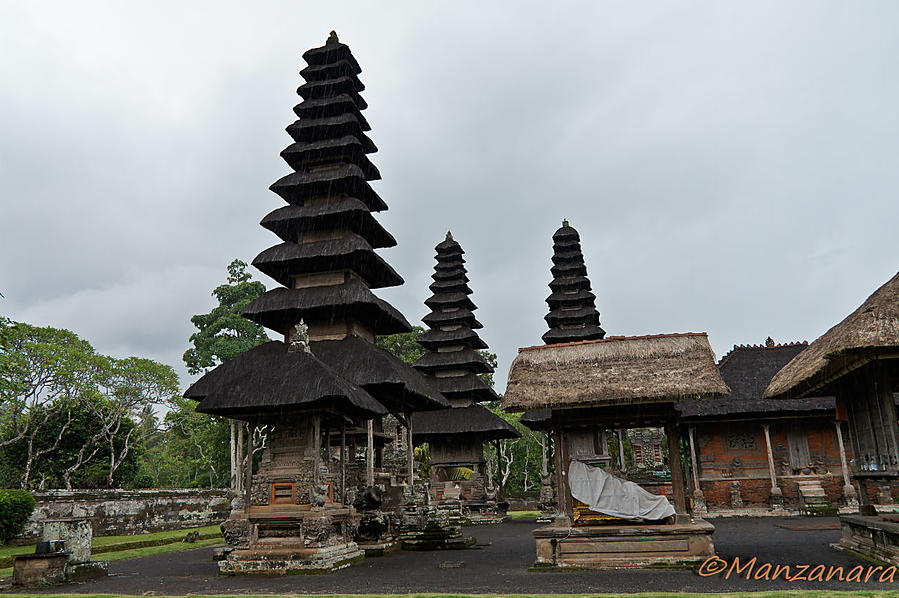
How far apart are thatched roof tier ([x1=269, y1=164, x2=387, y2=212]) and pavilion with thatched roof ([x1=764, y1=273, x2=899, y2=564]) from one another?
13.9 m

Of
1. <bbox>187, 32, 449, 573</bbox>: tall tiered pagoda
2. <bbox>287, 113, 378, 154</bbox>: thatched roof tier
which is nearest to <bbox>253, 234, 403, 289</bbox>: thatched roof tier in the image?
<bbox>187, 32, 449, 573</bbox>: tall tiered pagoda

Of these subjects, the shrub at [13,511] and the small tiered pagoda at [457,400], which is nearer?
the shrub at [13,511]

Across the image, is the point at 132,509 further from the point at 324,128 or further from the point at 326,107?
the point at 326,107

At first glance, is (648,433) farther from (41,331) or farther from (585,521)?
(41,331)

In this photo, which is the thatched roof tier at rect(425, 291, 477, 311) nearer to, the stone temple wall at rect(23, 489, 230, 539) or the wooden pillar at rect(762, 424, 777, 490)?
the stone temple wall at rect(23, 489, 230, 539)

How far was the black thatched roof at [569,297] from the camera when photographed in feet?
112

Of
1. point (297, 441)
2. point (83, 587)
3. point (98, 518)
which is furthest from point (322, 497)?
point (98, 518)

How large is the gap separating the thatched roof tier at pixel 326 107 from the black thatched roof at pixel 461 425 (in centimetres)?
1559

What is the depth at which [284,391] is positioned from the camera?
14.0m

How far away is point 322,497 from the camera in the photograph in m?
13.9

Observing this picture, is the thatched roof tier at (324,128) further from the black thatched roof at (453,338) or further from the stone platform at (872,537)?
the stone platform at (872,537)

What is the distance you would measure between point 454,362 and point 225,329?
1507 centimetres

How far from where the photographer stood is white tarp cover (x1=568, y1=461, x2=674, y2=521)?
1193 centimetres

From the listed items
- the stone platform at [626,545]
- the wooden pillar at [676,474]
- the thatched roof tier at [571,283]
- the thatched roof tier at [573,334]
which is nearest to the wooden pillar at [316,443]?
the stone platform at [626,545]
